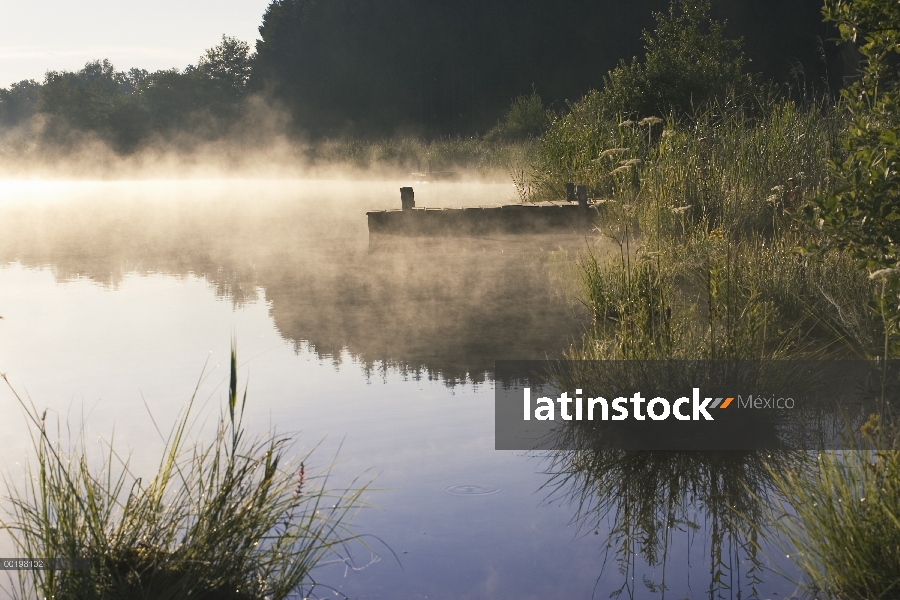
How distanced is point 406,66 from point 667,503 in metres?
48.7

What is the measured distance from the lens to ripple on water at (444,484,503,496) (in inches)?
167

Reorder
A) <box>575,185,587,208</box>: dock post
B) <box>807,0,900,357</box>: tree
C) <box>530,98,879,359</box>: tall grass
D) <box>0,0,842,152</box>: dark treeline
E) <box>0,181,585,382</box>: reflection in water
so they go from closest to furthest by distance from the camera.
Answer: <box>807,0,900,357</box>: tree, <box>530,98,879,359</box>: tall grass, <box>0,181,585,382</box>: reflection in water, <box>575,185,587,208</box>: dock post, <box>0,0,842,152</box>: dark treeline

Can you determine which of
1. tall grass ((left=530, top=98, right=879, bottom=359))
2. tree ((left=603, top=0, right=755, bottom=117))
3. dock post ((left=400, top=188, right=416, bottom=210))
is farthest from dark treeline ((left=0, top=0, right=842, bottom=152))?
tall grass ((left=530, top=98, right=879, bottom=359))

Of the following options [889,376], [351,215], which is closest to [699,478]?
[889,376]

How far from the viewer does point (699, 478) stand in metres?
4.38

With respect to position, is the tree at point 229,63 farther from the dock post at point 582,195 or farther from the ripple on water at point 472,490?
the ripple on water at point 472,490

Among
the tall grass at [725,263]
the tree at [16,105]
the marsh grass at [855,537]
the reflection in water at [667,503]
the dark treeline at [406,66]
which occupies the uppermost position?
the tree at [16,105]

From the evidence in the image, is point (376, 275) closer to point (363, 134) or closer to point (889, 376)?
point (889, 376)

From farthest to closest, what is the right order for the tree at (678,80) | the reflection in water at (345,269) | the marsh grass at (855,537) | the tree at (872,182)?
the tree at (678,80) → the reflection in water at (345,269) → the tree at (872,182) → the marsh grass at (855,537)

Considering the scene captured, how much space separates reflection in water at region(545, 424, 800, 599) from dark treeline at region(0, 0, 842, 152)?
32130mm

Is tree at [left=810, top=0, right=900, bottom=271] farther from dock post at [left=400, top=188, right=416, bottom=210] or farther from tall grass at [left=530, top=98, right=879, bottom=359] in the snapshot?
dock post at [left=400, top=188, right=416, bottom=210]

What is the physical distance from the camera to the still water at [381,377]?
357cm

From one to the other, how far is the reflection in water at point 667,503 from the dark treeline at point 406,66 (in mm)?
32130

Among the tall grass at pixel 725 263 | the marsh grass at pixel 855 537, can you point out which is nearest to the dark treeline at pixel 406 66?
the tall grass at pixel 725 263
